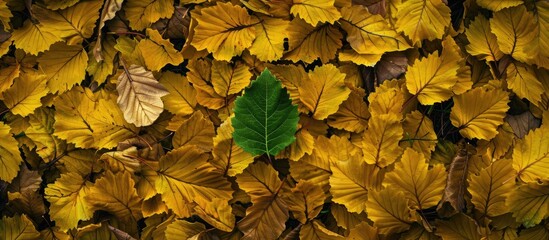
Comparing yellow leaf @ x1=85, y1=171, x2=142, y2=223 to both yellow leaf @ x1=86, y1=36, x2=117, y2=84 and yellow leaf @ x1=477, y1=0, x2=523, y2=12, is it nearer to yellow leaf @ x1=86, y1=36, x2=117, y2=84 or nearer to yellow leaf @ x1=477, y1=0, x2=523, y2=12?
yellow leaf @ x1=86, y1=36, x2=117, y2=84

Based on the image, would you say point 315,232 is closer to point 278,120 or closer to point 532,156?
point 278,120

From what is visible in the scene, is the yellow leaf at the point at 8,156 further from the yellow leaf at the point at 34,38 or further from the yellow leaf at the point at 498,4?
the yellow leaf at the point at 498,4

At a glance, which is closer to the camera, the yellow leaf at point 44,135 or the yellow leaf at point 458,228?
the yellow leaf at point 458,228

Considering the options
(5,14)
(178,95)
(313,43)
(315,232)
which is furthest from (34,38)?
(315,232)

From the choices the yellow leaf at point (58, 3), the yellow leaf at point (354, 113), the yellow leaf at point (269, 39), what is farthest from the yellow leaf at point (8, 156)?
the yellow leaf at point (354, 113)

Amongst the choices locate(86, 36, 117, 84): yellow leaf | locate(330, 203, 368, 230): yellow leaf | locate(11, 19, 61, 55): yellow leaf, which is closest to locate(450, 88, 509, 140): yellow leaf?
locate(330, 203, 368, 230): yellow leaf

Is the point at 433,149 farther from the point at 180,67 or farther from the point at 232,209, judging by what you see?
the point at 180,67
